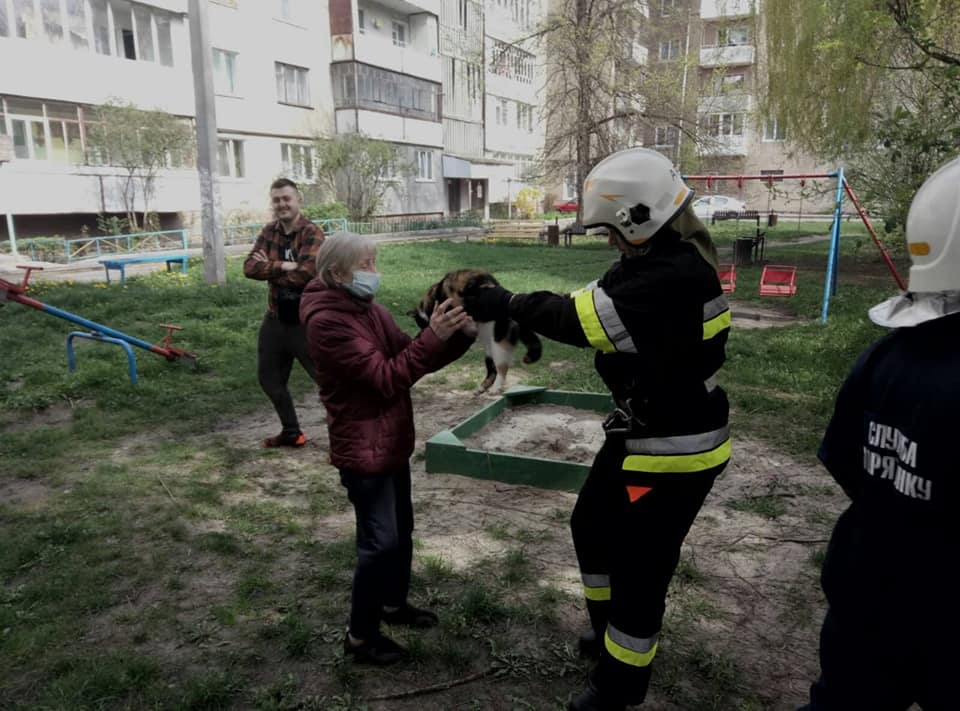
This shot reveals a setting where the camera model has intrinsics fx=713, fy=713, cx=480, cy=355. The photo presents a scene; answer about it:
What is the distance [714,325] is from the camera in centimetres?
233

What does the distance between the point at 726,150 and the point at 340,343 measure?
2636 centimetres

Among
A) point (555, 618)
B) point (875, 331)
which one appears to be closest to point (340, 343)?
point (555, 618)

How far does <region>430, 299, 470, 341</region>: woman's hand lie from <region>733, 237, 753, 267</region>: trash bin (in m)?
15.4

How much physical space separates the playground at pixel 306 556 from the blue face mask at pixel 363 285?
4.93 ft

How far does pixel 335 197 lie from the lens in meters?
31.2

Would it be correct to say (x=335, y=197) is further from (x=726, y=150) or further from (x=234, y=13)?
(x=726, y=150)

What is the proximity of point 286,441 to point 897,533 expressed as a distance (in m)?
4.78

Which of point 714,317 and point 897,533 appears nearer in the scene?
point 897,533

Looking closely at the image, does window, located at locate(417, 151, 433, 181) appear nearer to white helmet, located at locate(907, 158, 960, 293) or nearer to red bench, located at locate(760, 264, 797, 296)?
red bench, located at locate(760, 264, 797, 296)

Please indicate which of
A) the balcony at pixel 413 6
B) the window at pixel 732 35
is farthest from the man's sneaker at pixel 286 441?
the balcony at pixel 413 6

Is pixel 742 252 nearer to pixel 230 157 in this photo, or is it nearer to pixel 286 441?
pixel 286 441

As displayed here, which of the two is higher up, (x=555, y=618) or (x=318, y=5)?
(x=318, y=5)

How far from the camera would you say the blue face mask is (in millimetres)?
2844

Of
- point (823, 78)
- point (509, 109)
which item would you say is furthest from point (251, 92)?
point (509, 109)
